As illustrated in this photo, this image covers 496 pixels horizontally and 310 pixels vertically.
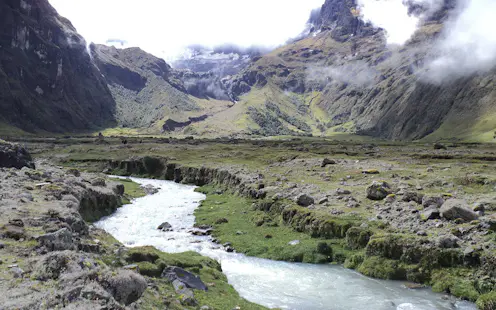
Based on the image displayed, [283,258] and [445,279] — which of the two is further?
[283,258]

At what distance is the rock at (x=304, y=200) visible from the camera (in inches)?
1629

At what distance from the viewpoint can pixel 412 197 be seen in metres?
35.5

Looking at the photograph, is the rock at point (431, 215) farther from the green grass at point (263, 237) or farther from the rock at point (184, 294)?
the rock at point (184, 294)

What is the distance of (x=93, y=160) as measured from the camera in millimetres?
114688

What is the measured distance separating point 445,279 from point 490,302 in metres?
3.45

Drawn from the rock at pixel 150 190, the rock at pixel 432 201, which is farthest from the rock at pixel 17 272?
the rock at pixel 150 190

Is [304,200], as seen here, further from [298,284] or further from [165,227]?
[165,227]

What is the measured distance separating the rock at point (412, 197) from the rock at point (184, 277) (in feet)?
76.1

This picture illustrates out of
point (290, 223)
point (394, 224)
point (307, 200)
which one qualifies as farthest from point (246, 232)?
point (394, 224)

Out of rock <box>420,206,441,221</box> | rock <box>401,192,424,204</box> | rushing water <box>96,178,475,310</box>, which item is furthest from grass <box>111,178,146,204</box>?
rock <box>420,206,441,221</box>

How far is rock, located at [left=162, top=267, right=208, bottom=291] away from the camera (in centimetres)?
2167

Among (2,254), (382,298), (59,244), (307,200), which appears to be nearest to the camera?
(2,254)

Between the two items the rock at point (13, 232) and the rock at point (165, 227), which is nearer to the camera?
the rock at point (13, 232)

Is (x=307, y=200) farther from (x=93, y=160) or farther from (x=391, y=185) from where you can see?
(x=93, y=160)
